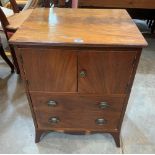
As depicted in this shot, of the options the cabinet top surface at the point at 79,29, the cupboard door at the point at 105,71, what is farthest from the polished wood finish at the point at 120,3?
the cupboard door at the point at 105,71

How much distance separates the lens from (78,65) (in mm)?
895

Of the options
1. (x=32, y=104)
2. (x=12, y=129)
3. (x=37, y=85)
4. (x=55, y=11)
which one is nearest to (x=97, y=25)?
(x=55, y=11)

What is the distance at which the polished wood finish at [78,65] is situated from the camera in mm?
832

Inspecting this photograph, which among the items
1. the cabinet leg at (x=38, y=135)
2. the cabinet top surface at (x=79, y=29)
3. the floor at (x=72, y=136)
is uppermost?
the cabinet top surface at (x=79, y=29)

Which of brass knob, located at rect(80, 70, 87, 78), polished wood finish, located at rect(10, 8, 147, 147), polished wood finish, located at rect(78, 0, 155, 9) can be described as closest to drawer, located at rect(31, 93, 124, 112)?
polished wood finish, located at rect(10, 8, 147, 147)

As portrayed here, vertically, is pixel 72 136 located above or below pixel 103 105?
below

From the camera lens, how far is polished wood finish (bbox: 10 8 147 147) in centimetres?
83

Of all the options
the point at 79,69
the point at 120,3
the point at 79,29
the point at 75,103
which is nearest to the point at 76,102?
the point at 75,103

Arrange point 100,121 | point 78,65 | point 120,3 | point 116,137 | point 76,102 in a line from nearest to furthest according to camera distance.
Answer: point 78,65 < point 76,102 < point 100,121 < point 116,137 < point 120,3

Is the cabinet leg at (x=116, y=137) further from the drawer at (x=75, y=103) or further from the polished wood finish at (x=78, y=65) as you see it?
the drawer at (x=75, y=103)

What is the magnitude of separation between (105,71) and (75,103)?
29 cm

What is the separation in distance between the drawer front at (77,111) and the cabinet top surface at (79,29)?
1.17 feet

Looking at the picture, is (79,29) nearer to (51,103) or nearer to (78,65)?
(78,65)

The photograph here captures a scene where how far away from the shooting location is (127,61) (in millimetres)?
873
